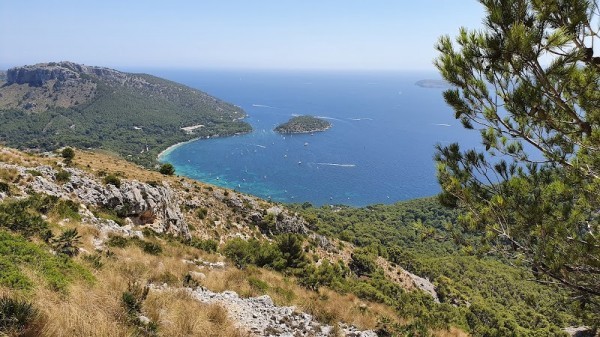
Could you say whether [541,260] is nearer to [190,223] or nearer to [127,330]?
[127,330]

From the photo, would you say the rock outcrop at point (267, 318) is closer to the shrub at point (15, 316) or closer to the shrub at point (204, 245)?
the shrub at point (15, 316)

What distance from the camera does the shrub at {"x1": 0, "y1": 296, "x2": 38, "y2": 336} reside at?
11.9 ft

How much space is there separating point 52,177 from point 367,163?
15589 cm

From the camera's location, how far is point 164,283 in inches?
344

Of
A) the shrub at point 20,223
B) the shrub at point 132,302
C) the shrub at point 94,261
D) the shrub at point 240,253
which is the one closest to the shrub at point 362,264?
the shrub at point 240,253

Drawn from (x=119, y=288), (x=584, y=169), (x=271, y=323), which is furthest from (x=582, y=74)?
(x=119, y=288)

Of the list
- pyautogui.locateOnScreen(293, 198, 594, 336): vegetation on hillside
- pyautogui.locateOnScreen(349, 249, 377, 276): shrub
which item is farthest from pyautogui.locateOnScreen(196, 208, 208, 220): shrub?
pyautogui.locateOnScreen(349, 249, 377, 276): shrub

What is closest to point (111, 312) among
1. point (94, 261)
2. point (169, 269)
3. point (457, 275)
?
point (94, 261)

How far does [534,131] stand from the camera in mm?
6762

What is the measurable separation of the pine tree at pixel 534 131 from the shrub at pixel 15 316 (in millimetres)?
6879

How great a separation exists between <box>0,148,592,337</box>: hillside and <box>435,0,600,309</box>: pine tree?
1315 millimetres

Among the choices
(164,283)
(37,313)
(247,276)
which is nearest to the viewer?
(37,313)

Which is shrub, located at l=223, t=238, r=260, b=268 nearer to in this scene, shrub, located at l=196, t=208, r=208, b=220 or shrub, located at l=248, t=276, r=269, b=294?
shrub, located at l=248, t=276, r=269, b=294

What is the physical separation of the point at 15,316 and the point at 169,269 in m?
6.74
